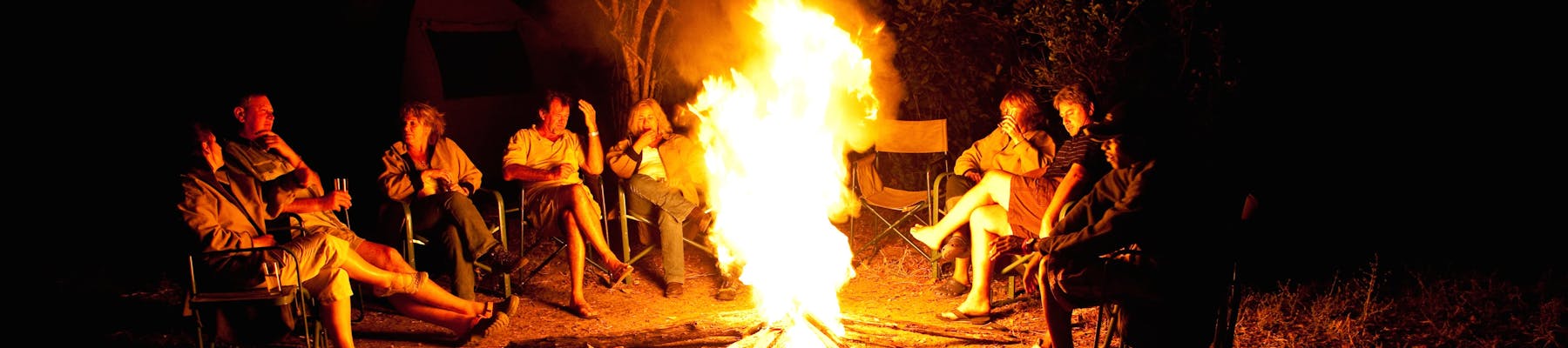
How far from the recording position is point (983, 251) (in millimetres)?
4402

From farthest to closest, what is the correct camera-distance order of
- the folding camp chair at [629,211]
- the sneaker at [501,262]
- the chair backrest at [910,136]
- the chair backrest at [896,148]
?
the chair backrest at [910,136] < the chair backrest at [896,148] < the folding camp chair at [629,211] < the sneaker at [501,262]

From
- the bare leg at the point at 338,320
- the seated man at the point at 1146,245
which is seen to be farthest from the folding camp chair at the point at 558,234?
the seated man at the point at 1146,245

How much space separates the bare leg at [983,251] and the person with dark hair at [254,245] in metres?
2.19

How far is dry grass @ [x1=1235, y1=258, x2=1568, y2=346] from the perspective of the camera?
12.2 feet

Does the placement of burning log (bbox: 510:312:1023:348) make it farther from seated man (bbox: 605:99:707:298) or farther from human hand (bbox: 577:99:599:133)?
human hand (bbox: 577:99:599:133)

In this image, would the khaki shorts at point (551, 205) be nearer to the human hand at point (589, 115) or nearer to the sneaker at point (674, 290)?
the human hand at point (589, 115)

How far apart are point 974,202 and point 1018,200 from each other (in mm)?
307

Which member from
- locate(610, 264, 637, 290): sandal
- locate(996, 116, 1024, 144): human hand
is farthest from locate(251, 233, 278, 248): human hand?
locate(996, 116, 1024, 144): human hand

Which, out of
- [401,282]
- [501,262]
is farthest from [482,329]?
[501,262]

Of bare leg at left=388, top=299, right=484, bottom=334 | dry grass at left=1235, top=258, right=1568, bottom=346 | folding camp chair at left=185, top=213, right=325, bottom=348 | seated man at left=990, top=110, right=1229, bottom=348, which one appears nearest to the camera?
seated man at left=990, top=110, right=1229, bottom=348

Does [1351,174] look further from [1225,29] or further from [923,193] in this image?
[923,193]

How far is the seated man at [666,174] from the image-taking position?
493 cm

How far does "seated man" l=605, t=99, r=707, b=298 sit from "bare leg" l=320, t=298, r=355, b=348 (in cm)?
159

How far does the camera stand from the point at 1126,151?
3.12 m
